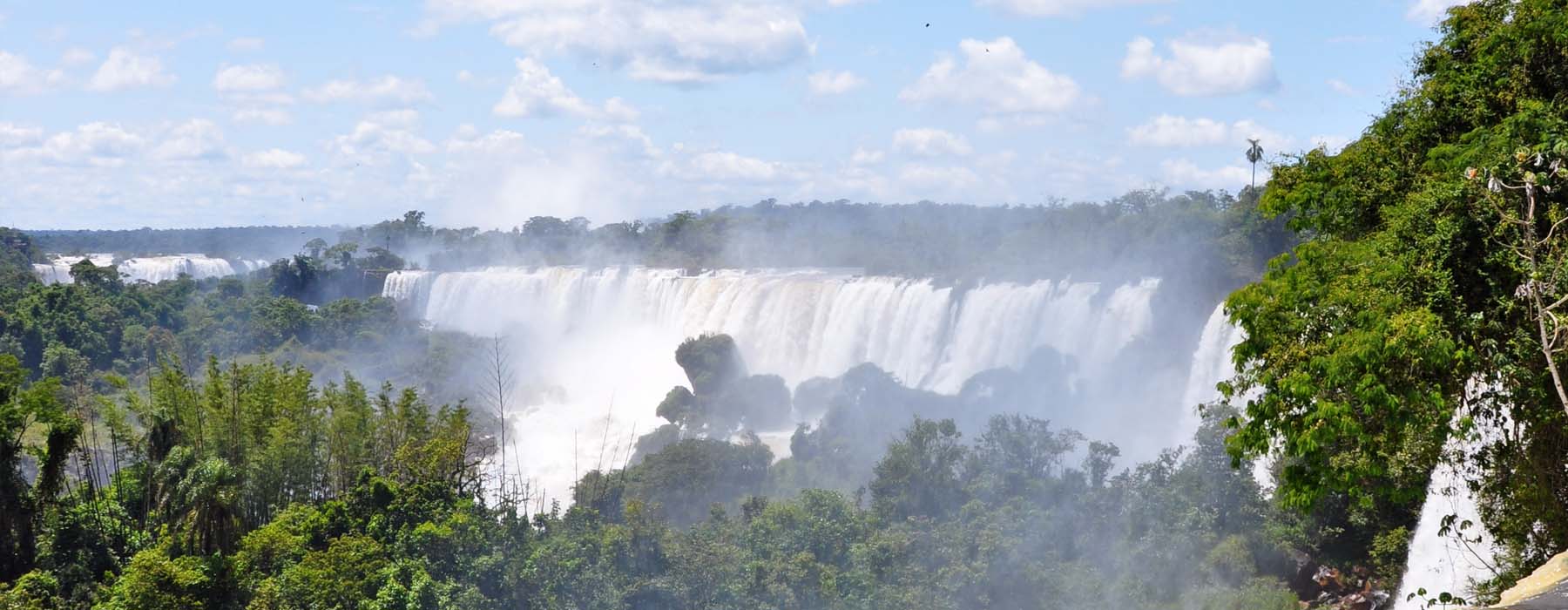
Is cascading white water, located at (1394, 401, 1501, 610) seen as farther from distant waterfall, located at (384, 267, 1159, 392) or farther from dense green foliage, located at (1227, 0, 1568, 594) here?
distant waterfall, located at (384, 267, 1159, 392)

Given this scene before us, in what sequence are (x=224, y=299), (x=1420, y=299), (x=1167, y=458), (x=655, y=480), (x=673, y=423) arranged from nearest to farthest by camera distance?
(x=1420, y=299) → (x=1167, y=458) → (x=655, y=480) → (x=673, y=423) → (x=224, y=299)

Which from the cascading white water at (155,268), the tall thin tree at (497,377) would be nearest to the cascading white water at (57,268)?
the cascading white water at (155,268)

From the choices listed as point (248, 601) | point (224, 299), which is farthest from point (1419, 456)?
point (224, 299)

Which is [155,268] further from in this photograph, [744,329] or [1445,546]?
[1445,546]

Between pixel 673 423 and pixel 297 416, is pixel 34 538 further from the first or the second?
pixel 673 423

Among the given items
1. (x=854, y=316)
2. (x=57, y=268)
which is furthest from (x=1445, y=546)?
(x=57, y=268)
